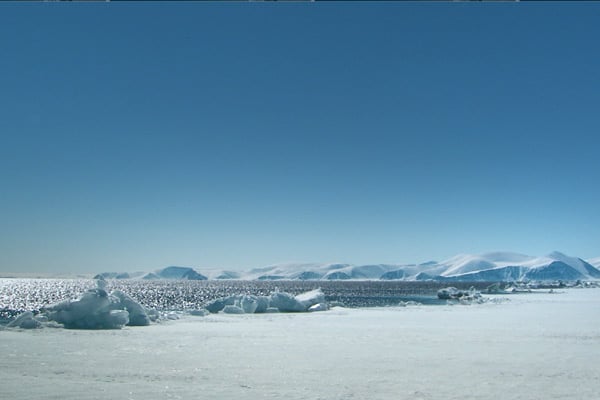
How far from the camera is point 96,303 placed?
79.8ft

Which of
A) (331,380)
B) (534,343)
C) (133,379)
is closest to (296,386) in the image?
(331,380)

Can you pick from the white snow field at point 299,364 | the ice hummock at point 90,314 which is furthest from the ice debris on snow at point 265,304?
the white snow field at point 299,364

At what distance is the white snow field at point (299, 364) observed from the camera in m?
11.1

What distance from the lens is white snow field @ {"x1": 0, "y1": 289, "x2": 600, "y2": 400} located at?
1108 cm

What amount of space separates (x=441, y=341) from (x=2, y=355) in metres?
14.9

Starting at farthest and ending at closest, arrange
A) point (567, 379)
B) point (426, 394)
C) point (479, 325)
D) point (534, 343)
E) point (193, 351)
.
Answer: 1. point (479, 325)
2. point (534, 343)
3. point (193, 351)
4. point (567, 379)
5. point (426, 394)

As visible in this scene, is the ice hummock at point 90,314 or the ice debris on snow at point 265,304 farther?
the ice debris on snow at point 265,304

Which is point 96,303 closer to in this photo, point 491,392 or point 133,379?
point 133,379

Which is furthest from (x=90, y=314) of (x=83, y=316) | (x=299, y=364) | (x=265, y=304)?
(x=265, y=304)

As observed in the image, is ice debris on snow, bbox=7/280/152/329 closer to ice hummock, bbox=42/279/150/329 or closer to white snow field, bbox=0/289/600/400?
ice hummock, bbox=42/279/150/329

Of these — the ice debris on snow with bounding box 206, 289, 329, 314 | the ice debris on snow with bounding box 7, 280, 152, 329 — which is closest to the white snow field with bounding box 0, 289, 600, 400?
the ice debris on snow with bounding box 7, 280, 152, 329

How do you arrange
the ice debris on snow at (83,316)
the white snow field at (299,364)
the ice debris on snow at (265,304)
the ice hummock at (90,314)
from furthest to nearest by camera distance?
the ice debris on snow at (265,304) → the ice hummock at (90,314) → the ice debris on snow at (83,316) → the white snow field at (299,364)

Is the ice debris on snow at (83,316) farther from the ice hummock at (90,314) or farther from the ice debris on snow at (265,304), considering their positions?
the ice debris on snow at (265,304)

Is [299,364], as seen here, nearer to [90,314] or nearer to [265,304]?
[90,314]
